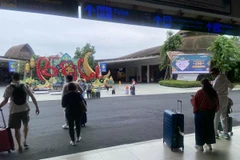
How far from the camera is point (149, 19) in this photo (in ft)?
17.6

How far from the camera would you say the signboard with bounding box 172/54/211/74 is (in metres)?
29.5

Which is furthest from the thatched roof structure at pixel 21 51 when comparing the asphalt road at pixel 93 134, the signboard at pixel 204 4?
the signboard at pixel 204 4

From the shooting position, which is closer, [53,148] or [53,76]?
[53,148]

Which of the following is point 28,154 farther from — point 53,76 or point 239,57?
point 239,57

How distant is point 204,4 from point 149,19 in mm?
1514

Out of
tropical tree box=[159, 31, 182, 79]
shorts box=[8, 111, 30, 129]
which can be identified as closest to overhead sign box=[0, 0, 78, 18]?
shorts box=[8, 111, 30, 129]

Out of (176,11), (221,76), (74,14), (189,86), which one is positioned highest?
(176,11)

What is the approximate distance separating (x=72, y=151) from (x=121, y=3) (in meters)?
3.60

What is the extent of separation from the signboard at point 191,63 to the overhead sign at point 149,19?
23.8m

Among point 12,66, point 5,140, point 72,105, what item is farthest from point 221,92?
point 12,66

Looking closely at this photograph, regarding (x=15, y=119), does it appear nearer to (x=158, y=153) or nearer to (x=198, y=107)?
(x=158, y=153)

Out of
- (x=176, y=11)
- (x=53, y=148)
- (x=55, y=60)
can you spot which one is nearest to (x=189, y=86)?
(x=55, y=60)

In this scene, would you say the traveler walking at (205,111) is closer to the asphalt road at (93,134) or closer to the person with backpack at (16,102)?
the asphalt road at (93,134)

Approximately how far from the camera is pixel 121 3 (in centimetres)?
519
